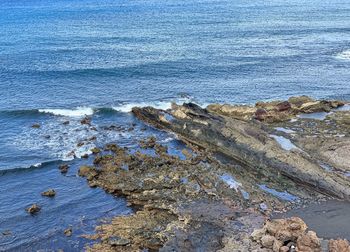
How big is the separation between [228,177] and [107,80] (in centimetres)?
3745

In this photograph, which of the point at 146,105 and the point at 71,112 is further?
the point at 146,105

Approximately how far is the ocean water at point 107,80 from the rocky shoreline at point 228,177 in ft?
7.51

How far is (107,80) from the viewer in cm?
7112

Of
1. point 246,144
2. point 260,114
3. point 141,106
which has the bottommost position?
point 141,106

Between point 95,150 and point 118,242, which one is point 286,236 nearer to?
point 118,242

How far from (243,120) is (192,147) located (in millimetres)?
7732

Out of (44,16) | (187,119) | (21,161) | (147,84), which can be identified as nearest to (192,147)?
(187,119)

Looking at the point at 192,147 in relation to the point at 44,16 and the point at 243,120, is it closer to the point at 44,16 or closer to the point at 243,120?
the point at 243,120

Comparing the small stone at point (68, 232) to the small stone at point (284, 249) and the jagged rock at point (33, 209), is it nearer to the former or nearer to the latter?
the jagged rock at point (33, 209)

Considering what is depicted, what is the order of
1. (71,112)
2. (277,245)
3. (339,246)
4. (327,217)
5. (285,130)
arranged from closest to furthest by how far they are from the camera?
1. (339,246)
2. (277,245)
3. (327,217)
4. (285,130)
5. (71,112)

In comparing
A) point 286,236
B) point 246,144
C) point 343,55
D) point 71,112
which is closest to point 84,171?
point 246,144

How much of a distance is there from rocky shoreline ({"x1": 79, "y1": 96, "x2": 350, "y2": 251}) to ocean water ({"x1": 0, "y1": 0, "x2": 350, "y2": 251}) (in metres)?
2.29

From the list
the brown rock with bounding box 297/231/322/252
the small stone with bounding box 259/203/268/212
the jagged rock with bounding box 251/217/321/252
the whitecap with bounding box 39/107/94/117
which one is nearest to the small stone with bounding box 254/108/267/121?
the small stone with bounding box 259/203/268/212

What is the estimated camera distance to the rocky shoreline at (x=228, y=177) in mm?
29562
